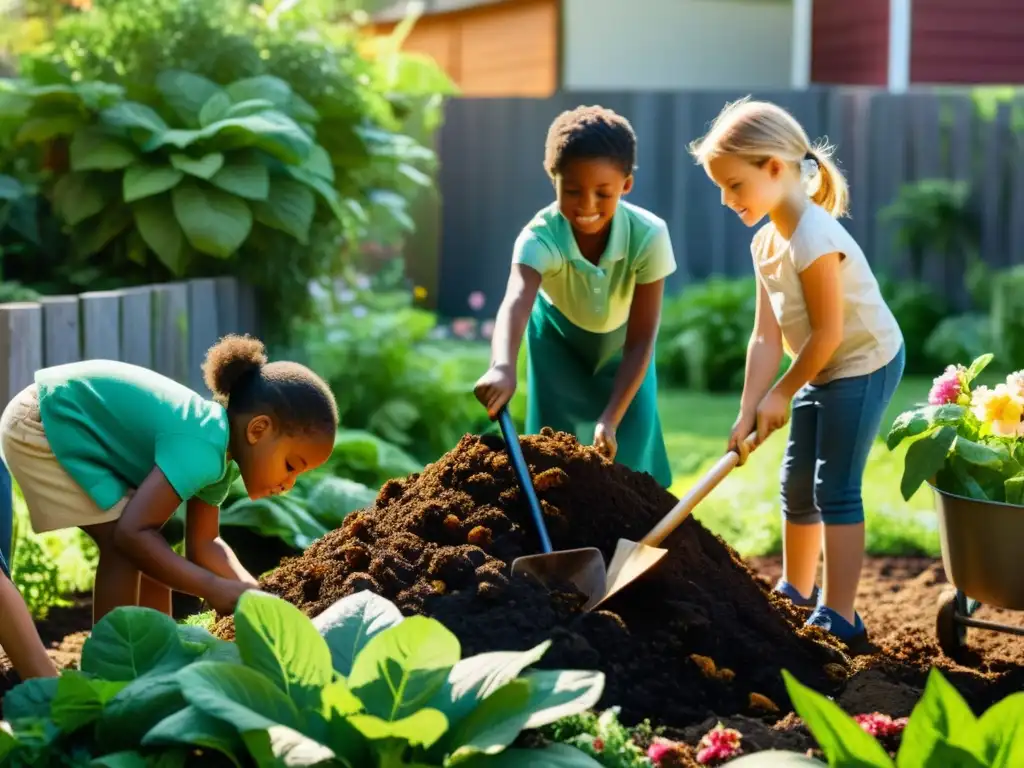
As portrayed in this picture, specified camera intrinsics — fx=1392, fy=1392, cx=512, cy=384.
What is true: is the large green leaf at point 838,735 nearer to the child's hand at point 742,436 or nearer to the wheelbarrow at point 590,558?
the wheelbarrow at point 590,558

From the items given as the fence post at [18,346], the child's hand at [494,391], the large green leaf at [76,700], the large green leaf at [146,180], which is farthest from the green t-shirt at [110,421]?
the large green leaf at [146,180]

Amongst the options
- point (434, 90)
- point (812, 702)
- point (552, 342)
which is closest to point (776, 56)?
point (434, 90)

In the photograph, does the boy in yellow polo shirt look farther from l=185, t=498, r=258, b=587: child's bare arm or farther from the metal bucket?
the metal bucket

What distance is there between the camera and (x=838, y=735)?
2.19 m

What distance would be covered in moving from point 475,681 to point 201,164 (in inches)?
153

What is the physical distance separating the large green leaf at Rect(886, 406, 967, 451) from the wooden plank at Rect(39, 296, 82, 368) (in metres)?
2.66

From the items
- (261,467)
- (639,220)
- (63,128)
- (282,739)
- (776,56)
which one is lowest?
(282,739)

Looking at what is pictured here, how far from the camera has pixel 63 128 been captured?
6.01 m

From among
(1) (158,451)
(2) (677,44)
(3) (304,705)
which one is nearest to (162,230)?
(1) (158,451)

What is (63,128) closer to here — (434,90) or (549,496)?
(549,496)

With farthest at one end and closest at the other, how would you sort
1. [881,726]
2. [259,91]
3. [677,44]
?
1. [677,44]
2. [259,91]
3. [881,726]

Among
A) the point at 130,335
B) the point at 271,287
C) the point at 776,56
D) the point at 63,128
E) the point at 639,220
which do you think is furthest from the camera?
the point at 776,56

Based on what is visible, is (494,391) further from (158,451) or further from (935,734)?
→ (935,734)

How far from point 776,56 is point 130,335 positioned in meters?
12.0
